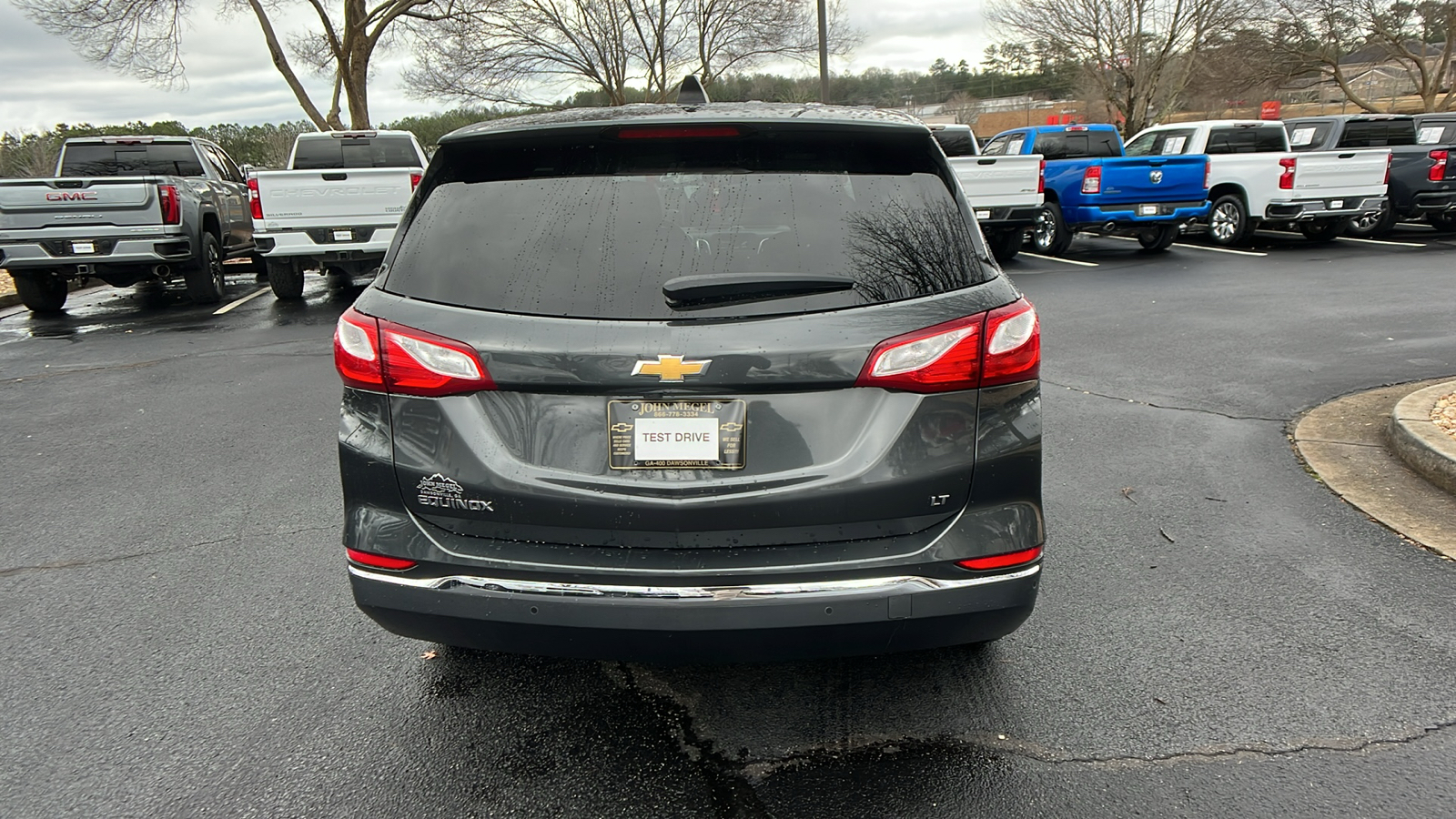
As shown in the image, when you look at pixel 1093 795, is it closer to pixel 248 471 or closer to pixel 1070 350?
pixel 248 471

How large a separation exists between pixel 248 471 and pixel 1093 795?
4757 mm

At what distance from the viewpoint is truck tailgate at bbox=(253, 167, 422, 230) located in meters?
10.7

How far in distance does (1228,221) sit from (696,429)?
15747 mm

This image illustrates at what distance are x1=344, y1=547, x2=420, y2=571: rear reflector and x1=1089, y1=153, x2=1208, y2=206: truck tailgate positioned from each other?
1354 cm

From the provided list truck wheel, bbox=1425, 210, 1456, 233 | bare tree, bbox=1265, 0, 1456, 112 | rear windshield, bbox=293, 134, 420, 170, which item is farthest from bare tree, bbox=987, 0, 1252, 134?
rear windshield, bbox=293, 134, 420, 170

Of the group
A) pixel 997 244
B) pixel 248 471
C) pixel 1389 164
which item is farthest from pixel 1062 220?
pixel 248 471

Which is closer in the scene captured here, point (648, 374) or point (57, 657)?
point (648, 374)

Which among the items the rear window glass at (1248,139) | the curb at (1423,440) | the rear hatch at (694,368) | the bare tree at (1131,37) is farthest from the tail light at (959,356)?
the bare tree at (1131,37)

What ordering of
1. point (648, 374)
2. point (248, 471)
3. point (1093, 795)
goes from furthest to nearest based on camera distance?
point (248, 471) < point (1093, 795) < point (648, 374)

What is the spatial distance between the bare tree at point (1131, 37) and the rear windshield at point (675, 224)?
3195 cm

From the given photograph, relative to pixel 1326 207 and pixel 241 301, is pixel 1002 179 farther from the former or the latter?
pixel 241 301

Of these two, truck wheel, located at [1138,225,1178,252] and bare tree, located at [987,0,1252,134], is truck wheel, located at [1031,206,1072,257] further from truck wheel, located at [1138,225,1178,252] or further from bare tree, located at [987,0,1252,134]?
bare tree, located at [987,0,1252,134]

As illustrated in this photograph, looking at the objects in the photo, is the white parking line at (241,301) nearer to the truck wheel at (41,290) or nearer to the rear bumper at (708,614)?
the truck wheel at (41,290)

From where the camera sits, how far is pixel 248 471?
5352mm
